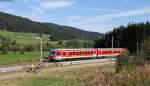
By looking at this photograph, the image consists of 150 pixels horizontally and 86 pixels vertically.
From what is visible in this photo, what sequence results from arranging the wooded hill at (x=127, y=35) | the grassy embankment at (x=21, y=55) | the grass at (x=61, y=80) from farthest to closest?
the wooded hill at (x=127, y=35) < the grassy embankment at (x=21, y=55) < the grass at (x=61, y=80)

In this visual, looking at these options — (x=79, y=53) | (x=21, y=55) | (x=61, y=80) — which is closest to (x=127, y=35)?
(x=21, y=55)

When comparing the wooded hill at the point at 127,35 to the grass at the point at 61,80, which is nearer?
the grass at the point at 61,80

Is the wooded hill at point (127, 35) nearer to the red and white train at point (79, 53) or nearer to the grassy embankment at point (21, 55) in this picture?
the grassy embankment at point (21, 55)

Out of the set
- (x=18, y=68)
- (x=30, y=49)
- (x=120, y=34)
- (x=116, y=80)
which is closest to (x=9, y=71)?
(x=18, y=68)

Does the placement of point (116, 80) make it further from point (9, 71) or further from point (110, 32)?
point (110, 32)

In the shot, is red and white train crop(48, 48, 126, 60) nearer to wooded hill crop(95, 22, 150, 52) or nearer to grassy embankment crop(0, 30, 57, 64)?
grassy embankment crop(0, 30, 57, 64)

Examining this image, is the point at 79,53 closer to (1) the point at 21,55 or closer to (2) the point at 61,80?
(1) the point at 21,55

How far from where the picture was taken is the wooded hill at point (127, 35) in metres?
114

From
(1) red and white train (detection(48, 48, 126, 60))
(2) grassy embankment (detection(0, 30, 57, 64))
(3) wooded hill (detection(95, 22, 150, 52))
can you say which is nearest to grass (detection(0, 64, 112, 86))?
(1) red and white train (detection(48, 48, 126, 60))

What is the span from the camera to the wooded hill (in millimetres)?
114062

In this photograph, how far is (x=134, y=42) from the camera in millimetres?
113125

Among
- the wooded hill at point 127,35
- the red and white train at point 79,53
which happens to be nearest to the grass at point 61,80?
the red and white train at point 79,53

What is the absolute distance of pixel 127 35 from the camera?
119m

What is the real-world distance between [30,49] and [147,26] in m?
37.8
